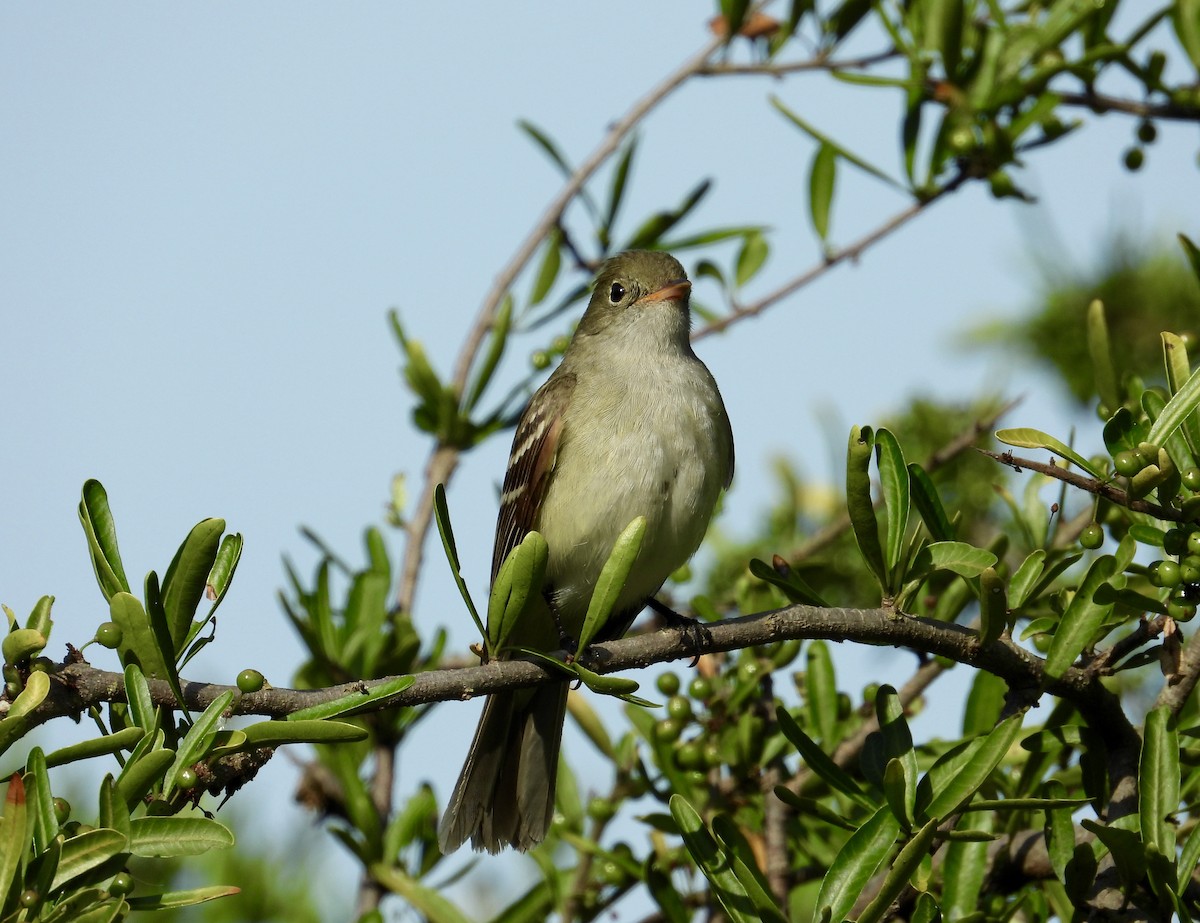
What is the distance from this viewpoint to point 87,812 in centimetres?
456

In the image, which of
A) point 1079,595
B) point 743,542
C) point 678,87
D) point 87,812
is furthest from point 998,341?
point 87,812

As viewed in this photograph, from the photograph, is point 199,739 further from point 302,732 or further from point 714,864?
point 714,864

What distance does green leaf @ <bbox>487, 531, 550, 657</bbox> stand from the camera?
122 inches

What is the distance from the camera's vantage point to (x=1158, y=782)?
9.53 ft

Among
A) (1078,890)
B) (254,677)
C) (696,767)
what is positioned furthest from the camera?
(696,767)

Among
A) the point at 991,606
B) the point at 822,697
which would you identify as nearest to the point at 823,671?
the point at 822,697

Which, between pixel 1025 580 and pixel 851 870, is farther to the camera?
pixel 1025 580

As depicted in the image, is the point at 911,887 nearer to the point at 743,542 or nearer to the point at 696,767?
the point at 696,767

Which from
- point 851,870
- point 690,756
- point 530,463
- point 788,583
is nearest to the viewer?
point 851,870

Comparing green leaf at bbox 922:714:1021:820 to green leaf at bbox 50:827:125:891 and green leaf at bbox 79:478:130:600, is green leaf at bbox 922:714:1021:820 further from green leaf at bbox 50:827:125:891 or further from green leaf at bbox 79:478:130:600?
green leaf at bbox 79:478:130:600

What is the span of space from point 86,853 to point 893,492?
75.2 inches

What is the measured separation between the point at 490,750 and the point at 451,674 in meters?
2.61

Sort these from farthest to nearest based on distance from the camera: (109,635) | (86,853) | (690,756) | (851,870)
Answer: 1. (690,756)
2. (851,870)
3. (109,635)
4. (86,853)

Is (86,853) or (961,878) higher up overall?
(86,853)
